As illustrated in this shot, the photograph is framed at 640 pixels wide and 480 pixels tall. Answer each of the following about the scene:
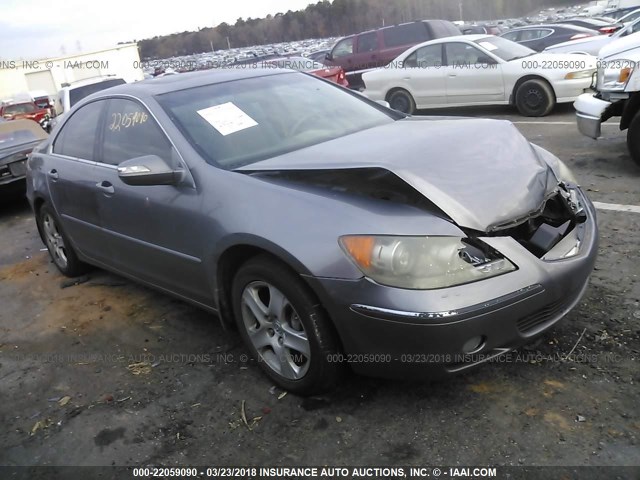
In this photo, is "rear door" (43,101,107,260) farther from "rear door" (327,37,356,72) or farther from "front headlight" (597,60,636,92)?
"rear door" (327,37,356,72)

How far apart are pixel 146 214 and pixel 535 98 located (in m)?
8.03

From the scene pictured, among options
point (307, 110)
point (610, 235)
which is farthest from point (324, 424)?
point (610, 235)

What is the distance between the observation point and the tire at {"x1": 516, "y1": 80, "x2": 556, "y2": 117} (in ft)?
31.1

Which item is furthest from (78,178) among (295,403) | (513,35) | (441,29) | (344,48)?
(513,35)

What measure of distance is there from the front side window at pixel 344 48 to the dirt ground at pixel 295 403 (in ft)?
43.3

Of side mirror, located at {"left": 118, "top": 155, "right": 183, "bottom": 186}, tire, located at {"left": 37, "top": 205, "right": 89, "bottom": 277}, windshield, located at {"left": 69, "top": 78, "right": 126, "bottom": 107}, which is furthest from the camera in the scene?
windshield, located at {"left": 69, "top": 78, "right": 126, "bottom": 107}

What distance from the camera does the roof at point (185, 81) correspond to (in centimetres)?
370

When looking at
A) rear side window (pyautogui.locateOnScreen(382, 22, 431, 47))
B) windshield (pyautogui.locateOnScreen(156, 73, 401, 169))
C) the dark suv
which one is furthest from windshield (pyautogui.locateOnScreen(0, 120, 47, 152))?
rear side window (pyautogui.locateOnScreen(382, 22, 431, 47))

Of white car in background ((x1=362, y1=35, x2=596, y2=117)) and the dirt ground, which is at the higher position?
white car in background ((x1=362, y1=35, x2=596, y2=117))

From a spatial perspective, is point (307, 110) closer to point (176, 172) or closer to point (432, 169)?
point (176, 172)

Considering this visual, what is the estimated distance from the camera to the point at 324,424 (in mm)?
2676

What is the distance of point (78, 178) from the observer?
4160 mm

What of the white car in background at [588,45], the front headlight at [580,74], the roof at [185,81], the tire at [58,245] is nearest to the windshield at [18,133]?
the tire at [58,245]

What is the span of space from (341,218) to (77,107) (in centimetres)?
302
